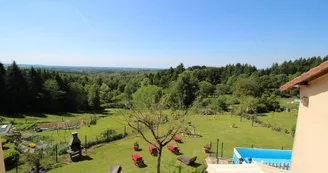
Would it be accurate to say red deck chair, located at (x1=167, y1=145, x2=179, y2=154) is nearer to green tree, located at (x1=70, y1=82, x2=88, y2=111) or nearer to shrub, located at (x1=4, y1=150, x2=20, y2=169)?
shrub, located at (x1=4, y1=150, x2=20, y2=169)

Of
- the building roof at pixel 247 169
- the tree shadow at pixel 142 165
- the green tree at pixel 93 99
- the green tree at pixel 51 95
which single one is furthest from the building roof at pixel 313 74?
the green tree at pixel 93 99

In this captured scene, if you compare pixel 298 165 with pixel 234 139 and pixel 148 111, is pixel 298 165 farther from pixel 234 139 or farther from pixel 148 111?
pixel 234 139

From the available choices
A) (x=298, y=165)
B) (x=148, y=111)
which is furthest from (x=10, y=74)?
(x=298, y=165)

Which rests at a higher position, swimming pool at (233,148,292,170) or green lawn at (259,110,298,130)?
swimming pool at (233,148,292,170)

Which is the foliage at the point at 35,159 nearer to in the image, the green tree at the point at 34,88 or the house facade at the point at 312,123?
the house facade at the point at 312,123

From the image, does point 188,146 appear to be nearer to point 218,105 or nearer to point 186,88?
point 218,105

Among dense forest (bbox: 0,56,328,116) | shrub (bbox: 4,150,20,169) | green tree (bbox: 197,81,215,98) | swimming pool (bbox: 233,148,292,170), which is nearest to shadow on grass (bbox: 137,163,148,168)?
swimming pool (bbox: 233,148,292,170)
